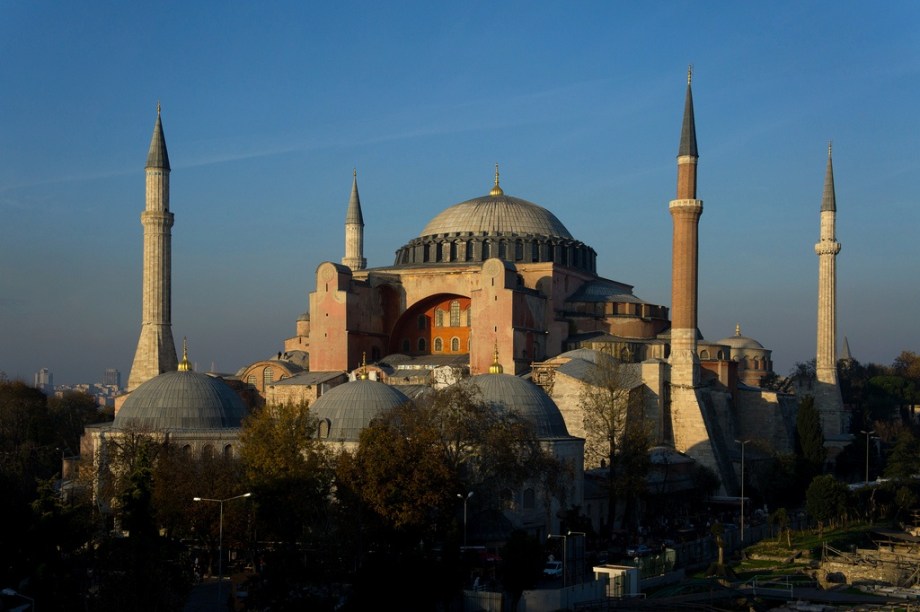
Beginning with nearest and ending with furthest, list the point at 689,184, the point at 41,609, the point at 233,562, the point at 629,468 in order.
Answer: the point at 41,609, the point at 233,562, the point at 629,468, the point at 689,184

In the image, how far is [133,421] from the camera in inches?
1107

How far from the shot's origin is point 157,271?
126ft

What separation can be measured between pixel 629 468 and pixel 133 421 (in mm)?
11519

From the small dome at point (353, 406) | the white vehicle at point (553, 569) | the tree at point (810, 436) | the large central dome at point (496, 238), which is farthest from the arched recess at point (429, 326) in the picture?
the white vehicle at point (553, 569)

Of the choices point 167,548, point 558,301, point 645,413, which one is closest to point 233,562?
point 167,548

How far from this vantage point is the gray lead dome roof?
4297cm

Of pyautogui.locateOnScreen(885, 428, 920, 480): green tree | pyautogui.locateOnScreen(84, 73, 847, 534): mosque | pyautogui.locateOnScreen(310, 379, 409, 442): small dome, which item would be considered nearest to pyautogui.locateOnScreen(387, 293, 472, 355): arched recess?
pyautogui.locateOnScreen(84, 73, 847, 534): mosque

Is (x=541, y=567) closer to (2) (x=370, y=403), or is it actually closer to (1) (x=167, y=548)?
(1) (x=167, y=548)

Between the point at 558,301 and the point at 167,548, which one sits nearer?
the point at 167,548

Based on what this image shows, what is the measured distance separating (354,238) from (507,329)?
14.3 metres

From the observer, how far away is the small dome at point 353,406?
88.8ft

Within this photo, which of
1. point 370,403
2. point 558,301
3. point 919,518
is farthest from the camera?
point 558,301

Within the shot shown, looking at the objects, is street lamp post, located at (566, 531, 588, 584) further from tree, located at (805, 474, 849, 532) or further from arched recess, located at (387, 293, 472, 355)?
arched recess, located at (387, 293, 472, 355)

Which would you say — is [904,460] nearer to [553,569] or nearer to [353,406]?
[553,569]
